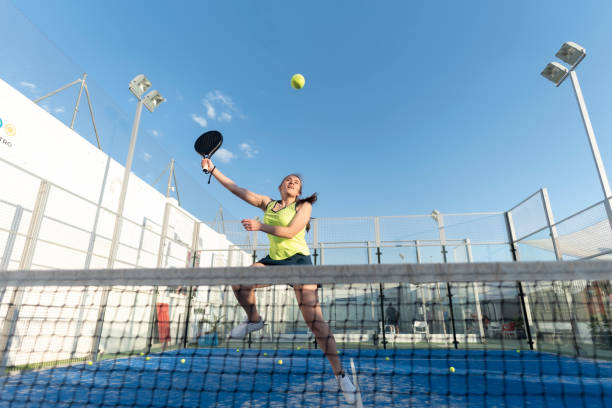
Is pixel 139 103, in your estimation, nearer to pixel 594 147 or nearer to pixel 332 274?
pixel 332 274

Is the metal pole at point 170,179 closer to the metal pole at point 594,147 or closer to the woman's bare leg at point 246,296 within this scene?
the woman's bare leg at point 246,296

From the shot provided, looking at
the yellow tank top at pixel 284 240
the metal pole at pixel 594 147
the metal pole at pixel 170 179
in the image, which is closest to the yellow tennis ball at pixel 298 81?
the yellow tank top at pixel 284 240

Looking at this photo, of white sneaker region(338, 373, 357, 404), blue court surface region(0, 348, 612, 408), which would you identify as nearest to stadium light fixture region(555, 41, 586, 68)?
blue court surface region(0, 348, 612, 408)

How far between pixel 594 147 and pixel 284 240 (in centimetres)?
865

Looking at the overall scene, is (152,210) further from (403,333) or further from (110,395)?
(403,333)

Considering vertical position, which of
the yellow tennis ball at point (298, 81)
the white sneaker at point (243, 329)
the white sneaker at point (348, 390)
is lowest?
the white sneaker at point (348, 390)

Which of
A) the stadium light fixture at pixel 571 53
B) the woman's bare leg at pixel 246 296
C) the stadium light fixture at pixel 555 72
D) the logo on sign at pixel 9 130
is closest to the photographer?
the woman's bare leg at pixel 246 296

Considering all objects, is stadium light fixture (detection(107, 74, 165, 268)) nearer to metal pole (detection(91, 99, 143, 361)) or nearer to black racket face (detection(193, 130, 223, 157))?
metal pole (detection(91, 99, 143, 361))

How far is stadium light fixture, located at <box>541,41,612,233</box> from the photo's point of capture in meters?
8.02

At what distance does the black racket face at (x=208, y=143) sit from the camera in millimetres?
4164

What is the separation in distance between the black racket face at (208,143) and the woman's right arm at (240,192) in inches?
13.0

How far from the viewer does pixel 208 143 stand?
13.8 feet

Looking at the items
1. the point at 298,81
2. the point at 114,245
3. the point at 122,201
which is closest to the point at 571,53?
the point at 298,81

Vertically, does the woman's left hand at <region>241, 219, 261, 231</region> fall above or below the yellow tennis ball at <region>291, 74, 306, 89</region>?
below
